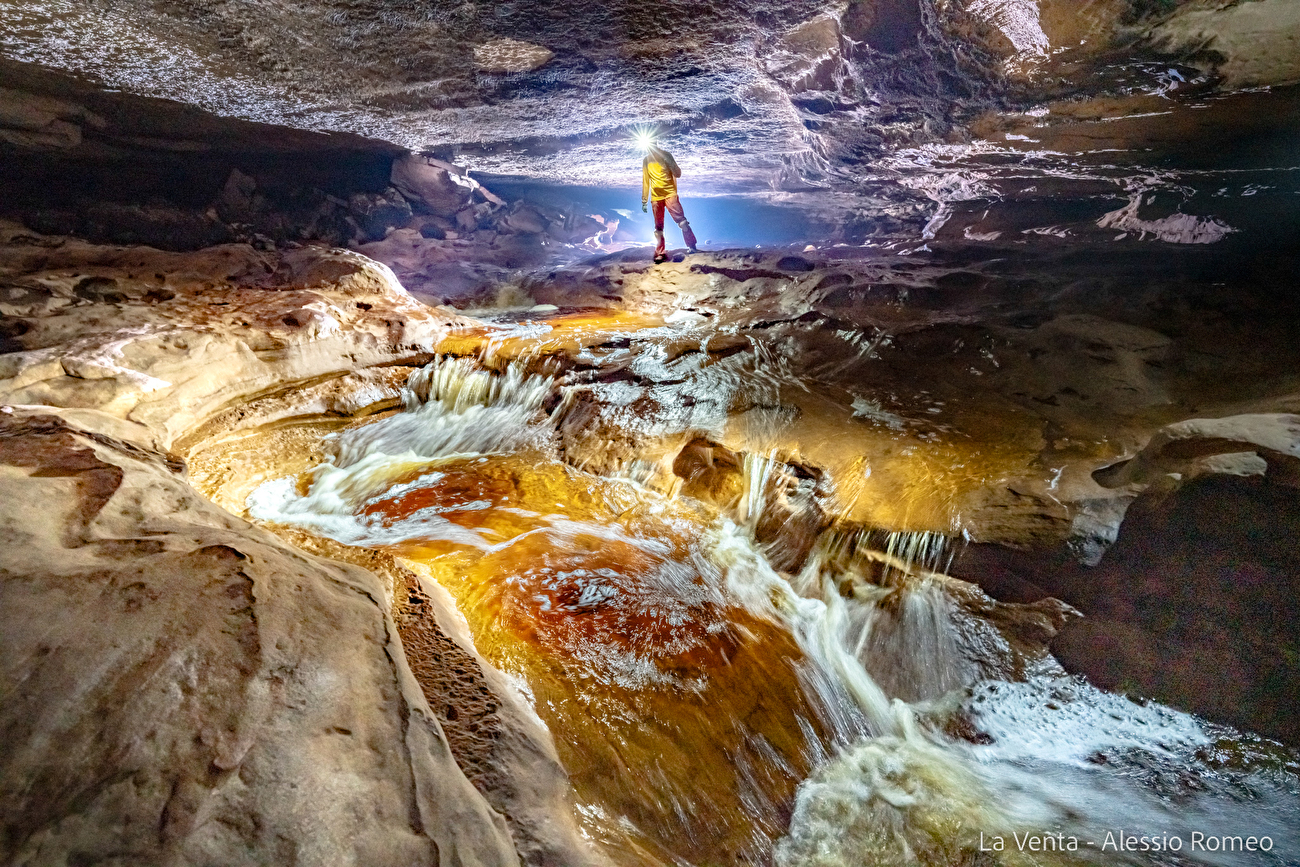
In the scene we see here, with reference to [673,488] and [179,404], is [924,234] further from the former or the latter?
[179,404]

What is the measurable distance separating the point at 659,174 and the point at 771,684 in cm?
772

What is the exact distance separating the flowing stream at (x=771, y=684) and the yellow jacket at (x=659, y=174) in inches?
202

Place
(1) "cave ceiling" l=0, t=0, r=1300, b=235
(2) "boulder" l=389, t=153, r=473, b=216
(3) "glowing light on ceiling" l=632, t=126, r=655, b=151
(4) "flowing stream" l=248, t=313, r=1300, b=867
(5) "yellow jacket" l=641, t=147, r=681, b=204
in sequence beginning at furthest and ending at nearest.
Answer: (2) "boulder" l=389, t=153, r=473, b=216, (3) "glowing light on ceiling" l=632, t=126, r=655, b=151, (5) "yellow jacket" l=641, t=147, r=681, b=204, (1) "cave ceiling" l=0, t=0, r=1300, b=235, (4) "flowing stream" l=248, t=313, r=1300, b=867

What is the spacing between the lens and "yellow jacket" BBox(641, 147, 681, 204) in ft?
27.5

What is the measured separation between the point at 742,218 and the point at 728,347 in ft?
55.0

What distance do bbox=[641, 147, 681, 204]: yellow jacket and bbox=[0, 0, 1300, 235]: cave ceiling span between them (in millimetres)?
724

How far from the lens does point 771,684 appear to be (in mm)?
3158

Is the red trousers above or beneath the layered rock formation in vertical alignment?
above

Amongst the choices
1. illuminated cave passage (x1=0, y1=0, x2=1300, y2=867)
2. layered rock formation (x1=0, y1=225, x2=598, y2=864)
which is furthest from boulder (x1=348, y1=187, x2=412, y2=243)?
layered rock formation (x1=0, y1=225, x2=598, y2=864)

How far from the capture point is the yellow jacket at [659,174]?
330 inches

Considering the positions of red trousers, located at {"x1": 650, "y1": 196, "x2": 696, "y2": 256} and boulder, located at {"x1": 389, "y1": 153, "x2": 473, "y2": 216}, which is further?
boulder, located at {"x1": 389, "y1": 153, "x2": 473, "y2": 216}

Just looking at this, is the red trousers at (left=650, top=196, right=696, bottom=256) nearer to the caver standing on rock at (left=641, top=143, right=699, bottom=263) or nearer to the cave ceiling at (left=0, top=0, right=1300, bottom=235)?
the caver standing on rock at (left=641, top=143, right=699, bottom=263)

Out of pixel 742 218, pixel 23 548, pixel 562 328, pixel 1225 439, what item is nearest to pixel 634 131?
pixel 562 328

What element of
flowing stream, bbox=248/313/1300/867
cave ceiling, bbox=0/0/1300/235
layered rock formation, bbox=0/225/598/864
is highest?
cave ceiling, bbox=0/0/1300/235
